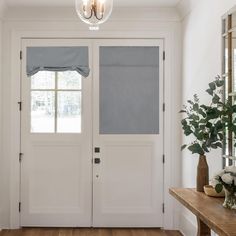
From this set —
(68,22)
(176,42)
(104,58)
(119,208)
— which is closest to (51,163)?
(119,208)

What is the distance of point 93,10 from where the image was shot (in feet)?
9.08

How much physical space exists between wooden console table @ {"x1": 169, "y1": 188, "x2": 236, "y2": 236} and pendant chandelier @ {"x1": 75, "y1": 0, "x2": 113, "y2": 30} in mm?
1413

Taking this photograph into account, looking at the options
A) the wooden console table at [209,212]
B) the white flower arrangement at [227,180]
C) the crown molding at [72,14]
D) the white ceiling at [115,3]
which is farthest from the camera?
the crown molding at [72,14]

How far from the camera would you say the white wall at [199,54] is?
10.9 ft

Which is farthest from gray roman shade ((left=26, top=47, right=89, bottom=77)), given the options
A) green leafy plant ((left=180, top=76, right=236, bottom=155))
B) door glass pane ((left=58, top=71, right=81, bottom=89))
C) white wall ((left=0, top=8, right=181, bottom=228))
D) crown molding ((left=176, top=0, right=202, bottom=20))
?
green leafy plant ((left=180, top=76, right=236, bottom=155))

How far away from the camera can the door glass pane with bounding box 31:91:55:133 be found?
4680mm

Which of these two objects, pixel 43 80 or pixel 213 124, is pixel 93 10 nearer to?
pixel 213 124

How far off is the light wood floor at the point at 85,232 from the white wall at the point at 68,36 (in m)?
0.15

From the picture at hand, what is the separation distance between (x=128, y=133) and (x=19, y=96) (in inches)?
55.1

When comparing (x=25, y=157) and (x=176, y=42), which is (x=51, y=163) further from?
(x=176, y=42)

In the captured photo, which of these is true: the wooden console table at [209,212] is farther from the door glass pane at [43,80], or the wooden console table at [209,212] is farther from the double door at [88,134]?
the door glass pane at [43,80]

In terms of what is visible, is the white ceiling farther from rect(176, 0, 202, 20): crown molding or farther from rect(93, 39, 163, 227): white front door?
rect(93, 39, 163, 227): white front door

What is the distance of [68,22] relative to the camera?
466cm

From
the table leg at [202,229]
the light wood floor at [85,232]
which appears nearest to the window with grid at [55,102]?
the light wood floor at [85,232]
